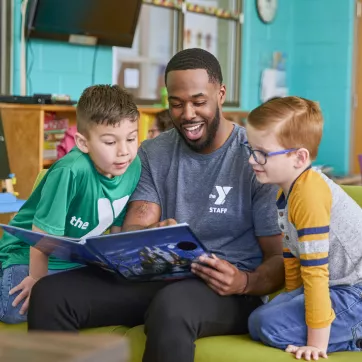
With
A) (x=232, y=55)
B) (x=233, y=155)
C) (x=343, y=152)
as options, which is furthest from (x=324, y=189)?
(x=343, y=152)

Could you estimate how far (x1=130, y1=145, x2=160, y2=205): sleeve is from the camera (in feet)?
7.13

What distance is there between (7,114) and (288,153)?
9.27 feet

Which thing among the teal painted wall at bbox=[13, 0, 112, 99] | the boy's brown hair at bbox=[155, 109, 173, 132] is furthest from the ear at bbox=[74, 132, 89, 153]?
the teal painted wall at bbox=[13, 0, 112, 99]

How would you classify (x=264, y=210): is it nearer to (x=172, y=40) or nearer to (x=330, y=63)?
(x=172, y=40)

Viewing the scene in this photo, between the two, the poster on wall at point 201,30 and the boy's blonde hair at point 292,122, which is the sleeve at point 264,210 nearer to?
the boy's blonde hair at point 292,122

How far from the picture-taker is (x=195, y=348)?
1840 mm

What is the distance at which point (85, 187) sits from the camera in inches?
79.9

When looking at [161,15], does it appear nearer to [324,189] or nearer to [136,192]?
[136,192]

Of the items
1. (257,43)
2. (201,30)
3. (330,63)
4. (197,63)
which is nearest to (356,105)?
(330,63)

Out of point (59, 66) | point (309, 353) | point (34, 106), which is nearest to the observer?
point (309, 353)

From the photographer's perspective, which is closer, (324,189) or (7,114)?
(324,189)

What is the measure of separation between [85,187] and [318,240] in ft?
2.13

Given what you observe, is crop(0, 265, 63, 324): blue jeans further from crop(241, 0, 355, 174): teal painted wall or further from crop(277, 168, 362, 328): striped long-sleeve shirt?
crop(241, 0, 355, 174): teal painted wall

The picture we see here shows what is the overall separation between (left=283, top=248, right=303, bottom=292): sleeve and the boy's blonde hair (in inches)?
10.3
